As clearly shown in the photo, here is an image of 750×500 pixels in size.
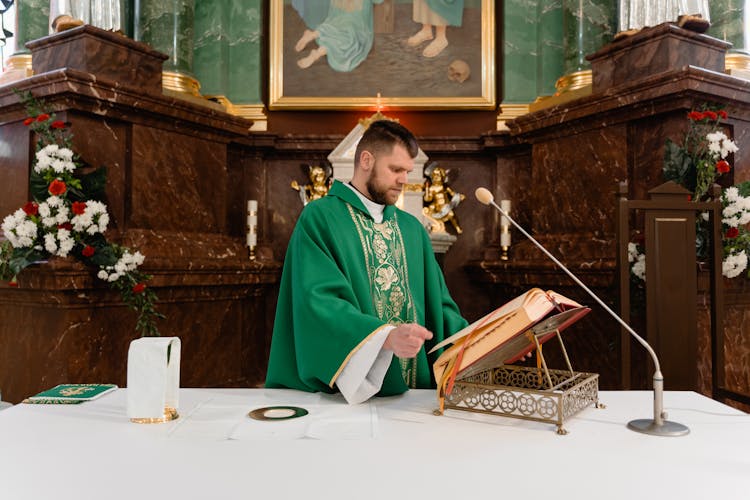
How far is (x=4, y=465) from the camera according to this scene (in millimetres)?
1438

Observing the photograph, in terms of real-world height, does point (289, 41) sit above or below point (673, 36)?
above

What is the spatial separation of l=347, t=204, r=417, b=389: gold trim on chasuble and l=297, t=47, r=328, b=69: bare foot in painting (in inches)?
162

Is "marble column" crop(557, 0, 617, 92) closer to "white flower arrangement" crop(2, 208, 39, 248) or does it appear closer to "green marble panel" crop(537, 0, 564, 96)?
"green marble panel" crop(537, 0, 564, 96)

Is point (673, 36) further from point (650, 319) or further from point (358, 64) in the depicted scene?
point (358, 64)

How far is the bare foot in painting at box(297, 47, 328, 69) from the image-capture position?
6.58m

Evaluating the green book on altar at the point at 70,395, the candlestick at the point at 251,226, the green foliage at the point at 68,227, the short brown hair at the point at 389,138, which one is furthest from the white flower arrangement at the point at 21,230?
the short brown hair at the point at 389,138

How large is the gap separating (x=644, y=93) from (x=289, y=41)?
3.57m

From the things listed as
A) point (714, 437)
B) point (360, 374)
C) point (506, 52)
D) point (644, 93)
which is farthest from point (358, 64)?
point (714, 437)

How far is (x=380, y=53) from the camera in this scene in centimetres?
657

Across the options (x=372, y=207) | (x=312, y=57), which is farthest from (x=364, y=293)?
(x=312, y=57)

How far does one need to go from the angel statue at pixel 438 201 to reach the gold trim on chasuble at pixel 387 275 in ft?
10.5

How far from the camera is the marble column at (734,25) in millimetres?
5375

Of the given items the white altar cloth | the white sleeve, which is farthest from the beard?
the white altar cloth

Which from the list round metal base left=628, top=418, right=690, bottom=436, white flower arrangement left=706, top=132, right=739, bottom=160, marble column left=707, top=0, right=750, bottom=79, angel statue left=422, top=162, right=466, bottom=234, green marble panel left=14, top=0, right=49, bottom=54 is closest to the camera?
round metal base left=628, top=418, right=690, bottom=436
